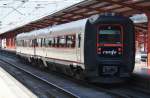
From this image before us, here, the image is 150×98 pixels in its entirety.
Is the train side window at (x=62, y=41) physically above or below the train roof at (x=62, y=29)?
below

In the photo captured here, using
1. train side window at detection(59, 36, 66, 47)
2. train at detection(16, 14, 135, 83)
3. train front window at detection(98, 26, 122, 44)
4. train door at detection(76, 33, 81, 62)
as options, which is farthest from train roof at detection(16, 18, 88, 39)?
train front window at detection(98, 26, 122, 44)

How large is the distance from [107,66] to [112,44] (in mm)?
940

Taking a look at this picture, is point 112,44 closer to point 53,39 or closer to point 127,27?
point 127,27

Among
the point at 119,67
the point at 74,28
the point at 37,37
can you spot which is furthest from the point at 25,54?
the point at 119,67

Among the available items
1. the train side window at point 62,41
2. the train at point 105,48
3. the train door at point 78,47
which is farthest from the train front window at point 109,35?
the train side window at point 62,41

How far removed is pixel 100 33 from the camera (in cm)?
1730

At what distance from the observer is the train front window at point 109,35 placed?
17.2m

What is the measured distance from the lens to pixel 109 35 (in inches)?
680

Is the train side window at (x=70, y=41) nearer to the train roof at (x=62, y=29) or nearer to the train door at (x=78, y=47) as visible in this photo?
the train roof at (x=62, y=29)

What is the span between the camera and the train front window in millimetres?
17234

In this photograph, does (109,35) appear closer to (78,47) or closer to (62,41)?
(78,47)

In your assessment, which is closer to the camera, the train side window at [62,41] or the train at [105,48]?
the train at [105,48]

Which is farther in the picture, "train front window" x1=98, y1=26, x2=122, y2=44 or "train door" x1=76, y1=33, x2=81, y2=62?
"train door" x1=76, y1=33, x2=81, y2=62

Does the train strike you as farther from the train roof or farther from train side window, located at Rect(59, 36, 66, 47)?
train side window, located at Rect(59, 36, 66, 47)
